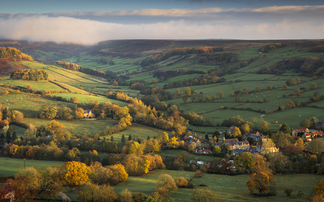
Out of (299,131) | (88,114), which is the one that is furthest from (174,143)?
(88,114)

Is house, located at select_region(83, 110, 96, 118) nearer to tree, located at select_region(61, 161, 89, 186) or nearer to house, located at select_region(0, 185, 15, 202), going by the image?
tree, located at select_region(61, 161, 89, 186)

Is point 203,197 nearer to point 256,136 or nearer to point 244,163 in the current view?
point 244,163

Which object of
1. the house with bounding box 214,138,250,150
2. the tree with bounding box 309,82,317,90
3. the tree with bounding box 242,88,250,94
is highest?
the tree with bounding box 309,82,317,90

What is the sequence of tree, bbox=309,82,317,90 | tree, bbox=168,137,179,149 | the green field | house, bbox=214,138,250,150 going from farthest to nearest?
tree, bbox=309,82,317,90 < tree, bbox=168,137,179,149 < house, bbox=214,138,250,150 < the green field

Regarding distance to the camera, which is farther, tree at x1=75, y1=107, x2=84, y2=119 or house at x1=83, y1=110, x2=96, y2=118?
house at x1=83, y1=110, x2=96, y2=118

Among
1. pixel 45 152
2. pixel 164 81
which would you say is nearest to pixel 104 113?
pixel 45 152

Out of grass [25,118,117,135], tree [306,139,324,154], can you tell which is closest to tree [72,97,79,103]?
grass [25,118,117,135]

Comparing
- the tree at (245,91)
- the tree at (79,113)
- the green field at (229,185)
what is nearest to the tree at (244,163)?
the green field at (229,185)

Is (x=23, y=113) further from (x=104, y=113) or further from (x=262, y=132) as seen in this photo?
(x=262, y=132)

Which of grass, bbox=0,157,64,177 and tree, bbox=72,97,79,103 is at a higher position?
tree, bbox=72,97,79,103
